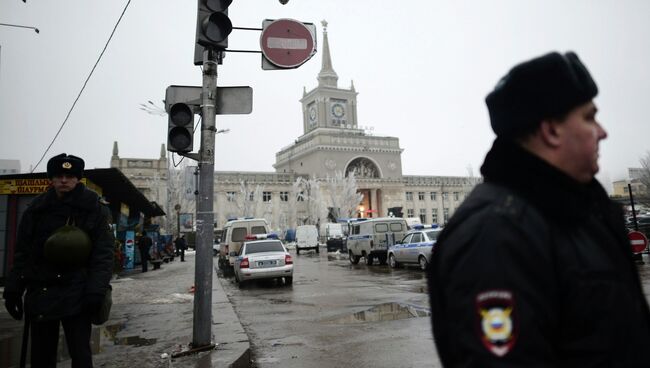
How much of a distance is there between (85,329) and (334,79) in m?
84.0

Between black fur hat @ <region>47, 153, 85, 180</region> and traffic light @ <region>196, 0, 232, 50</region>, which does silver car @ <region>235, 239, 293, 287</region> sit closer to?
traffic light @ <region>196, 0, 232, 50</region>

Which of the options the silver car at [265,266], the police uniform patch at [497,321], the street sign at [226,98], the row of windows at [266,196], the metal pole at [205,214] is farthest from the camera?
the row of windows at [266,196]

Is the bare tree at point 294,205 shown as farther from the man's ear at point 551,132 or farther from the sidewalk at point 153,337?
the man's ear at point 551,132

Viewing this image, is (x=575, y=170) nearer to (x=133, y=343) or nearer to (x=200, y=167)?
(x=200, y=167)

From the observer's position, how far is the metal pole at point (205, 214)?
5.46 m

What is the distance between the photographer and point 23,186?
48.3 feet

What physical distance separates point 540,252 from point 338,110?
82.0 metres

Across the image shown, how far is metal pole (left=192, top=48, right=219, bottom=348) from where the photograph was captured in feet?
17.9

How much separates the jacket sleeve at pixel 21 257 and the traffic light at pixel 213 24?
2.91m

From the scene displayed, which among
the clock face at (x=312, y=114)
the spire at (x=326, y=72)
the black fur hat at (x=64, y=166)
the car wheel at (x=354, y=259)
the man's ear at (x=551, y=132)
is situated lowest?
the car wheel at (x=354, y=259)

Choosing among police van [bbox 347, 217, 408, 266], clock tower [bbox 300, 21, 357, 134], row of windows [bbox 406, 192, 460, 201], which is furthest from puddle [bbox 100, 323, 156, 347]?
row of windows [bbox 406, 192, 460, 201]

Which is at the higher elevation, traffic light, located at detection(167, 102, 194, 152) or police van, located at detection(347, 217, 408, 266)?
traffic light, located at detection(167, 102, 194, 152)

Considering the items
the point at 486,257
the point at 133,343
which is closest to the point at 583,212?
the point at 486,257

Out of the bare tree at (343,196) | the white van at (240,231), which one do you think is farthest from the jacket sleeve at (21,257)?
the bare tree at (343,196)
